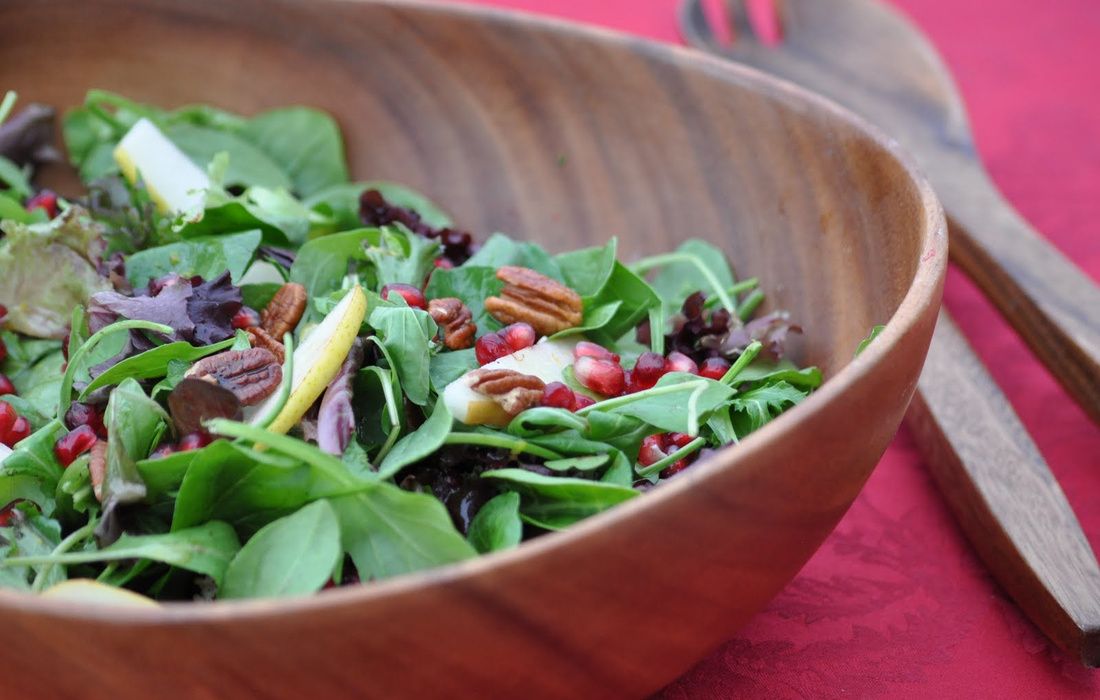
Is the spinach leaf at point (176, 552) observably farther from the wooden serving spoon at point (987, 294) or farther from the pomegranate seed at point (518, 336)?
the wooden serving spoon at point (987, 294)

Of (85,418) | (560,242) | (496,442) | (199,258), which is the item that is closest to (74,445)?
(85,418)

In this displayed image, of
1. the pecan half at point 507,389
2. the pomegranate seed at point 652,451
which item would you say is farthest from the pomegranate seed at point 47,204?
the pomegranate seed at point 652,451

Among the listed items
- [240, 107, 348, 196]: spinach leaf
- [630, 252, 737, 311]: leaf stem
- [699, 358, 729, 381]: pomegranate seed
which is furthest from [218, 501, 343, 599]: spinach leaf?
[240, 107, 348, 196]: spinach leaf

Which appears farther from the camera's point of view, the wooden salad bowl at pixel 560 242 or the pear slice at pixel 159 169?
the pear slice at pixel 159 169

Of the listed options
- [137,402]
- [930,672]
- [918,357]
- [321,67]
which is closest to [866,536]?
[930,672]

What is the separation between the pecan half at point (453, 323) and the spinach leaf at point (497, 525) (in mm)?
236

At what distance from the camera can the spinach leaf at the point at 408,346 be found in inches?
37.9

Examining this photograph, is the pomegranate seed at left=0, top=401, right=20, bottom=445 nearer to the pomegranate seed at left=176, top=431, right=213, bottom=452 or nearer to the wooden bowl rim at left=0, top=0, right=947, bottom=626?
the pomegranate seed at left=176, top=431, right=213, bottom=452

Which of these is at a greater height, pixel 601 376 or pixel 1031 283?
pixel 601 376

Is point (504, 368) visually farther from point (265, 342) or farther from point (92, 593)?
point (92, 593)

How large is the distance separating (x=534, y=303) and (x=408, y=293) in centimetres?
13

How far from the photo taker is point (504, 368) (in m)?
0.98

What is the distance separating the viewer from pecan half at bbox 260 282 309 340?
107 centimetres

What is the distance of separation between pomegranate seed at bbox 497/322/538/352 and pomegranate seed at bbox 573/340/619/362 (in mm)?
47
